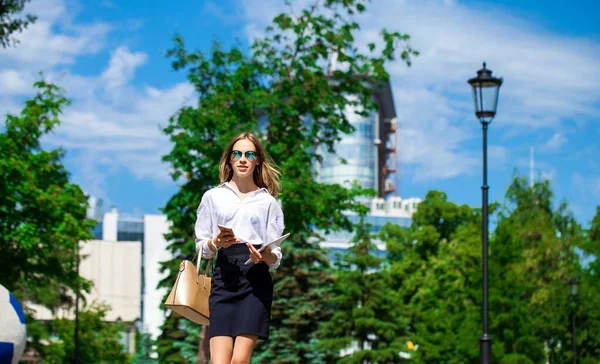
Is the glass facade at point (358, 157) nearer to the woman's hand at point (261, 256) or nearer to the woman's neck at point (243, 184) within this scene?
the woman's neck at point (243, 184)

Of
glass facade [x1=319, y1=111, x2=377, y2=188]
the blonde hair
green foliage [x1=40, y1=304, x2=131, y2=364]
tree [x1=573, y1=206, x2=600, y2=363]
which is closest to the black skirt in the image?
the blonde hair

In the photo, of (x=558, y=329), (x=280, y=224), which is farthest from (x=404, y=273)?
(x=280, y=224)

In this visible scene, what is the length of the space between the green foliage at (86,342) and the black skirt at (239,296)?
153 feet

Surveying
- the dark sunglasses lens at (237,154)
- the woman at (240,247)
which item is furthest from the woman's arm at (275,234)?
the dark sunglasses lens at (237,154)

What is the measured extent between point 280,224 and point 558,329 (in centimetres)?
3628

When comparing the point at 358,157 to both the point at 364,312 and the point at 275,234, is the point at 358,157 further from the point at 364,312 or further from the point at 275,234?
the point at 275,234

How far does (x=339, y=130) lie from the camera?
30.9 meters

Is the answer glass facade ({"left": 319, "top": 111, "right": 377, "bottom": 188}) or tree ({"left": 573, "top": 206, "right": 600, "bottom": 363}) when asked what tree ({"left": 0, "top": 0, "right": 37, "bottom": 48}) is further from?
Answer: glass facade ({"left": 319, "top": 111, "right": 377, "bottom": 188})

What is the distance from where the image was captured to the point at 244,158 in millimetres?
6770

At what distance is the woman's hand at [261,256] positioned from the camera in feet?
20.6

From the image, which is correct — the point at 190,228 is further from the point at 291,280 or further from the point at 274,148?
the point at 291,280

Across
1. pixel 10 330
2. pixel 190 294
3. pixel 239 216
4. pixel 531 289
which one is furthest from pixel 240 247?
pixel 531 289

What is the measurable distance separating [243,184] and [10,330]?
13.0 ft

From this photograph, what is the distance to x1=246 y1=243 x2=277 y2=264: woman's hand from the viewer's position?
6.27 metres
